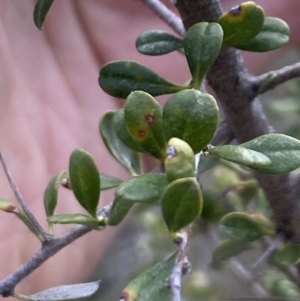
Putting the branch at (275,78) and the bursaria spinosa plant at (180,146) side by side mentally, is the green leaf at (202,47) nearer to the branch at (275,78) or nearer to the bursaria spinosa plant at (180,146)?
the bursaria spinosa plant at (180,146)

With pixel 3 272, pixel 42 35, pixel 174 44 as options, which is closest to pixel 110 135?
pixel 174 44

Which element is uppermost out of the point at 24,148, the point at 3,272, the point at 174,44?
the point at 174,44

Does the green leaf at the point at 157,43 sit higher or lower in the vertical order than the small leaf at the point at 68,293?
higher

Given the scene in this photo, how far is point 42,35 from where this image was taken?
116 centimetres

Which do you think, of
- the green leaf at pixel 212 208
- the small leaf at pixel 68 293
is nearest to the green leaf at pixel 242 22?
the small leaf at pixel 68 293

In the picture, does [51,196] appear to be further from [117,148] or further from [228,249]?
[228,249]

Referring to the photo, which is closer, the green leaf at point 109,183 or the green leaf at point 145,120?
the green leaf at point 145,120

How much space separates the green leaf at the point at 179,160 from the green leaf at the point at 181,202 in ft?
0.04

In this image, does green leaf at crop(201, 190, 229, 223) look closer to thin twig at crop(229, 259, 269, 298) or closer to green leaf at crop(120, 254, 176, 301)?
thin twig at crop(229, 259, 269, 298)

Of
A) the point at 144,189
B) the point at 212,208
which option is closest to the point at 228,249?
the point at 212,208

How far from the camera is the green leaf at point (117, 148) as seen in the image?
444 mm

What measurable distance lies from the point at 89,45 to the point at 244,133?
2.87 ft

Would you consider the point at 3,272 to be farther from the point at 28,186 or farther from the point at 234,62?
the point at 234,62

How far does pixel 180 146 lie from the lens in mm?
246
